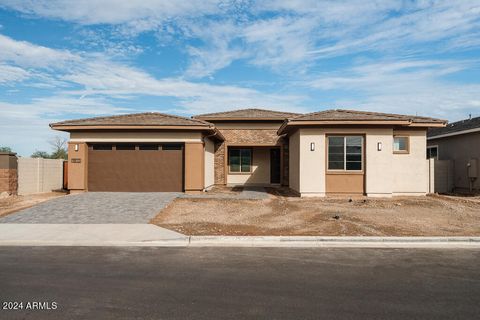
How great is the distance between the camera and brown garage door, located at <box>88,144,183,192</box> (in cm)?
1923

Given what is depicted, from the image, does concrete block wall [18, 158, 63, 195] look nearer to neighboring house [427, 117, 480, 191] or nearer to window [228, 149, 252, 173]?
window [228, 149, 252, 173]

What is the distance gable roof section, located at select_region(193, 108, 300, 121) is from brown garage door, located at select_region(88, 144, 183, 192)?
248 inches

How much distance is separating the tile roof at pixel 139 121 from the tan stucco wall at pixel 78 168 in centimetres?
120

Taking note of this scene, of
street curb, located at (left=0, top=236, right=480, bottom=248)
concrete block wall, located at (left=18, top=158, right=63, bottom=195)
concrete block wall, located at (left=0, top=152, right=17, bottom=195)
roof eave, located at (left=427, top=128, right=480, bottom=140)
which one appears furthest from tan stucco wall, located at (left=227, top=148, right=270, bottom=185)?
street curb, located at (left=0, top=236, right=480, bottom=248)

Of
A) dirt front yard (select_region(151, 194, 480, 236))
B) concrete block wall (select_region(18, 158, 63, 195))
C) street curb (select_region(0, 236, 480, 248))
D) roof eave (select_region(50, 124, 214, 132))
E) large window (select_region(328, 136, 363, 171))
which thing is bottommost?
street curb (select_region(0, 236, 480, 248))

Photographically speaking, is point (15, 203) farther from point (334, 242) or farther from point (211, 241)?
point (334, 242)

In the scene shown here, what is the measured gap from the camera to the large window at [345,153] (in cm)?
1784

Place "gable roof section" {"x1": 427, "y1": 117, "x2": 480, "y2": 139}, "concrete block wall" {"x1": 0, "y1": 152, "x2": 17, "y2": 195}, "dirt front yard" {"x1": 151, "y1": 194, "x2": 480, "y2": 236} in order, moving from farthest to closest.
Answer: "gable roof section" {"x1": 427, "y1": 117, "x2": 480, "y2": 139} < "concrete block wall" {"x1": 0, "y1": 152, "x2": 17, "y2": 195} < "dirt front yard" {"x1": 151, "y1": 194, "x2": 480, "y2": 236}

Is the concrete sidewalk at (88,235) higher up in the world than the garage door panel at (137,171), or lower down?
lower down

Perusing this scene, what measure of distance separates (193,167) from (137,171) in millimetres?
3012

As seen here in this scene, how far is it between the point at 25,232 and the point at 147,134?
31.7ft

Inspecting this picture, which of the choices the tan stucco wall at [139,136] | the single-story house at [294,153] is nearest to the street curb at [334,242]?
the single-story house at [294,153]

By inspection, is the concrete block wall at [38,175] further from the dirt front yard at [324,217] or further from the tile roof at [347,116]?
the tile roof at [347,116]

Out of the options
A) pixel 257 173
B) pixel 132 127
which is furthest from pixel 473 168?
pixel 132 127
